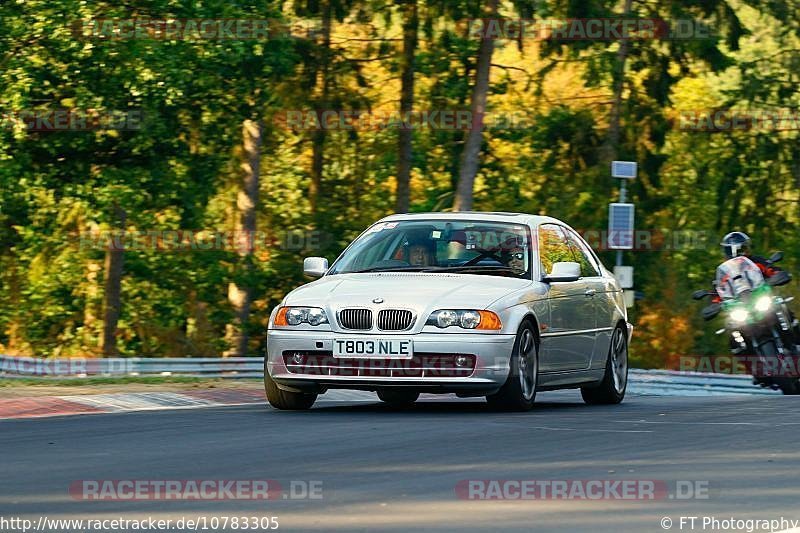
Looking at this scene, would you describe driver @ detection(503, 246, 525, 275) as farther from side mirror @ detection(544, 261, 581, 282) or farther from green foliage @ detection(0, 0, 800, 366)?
green foliage @ detection(0, 0, 800, 366)

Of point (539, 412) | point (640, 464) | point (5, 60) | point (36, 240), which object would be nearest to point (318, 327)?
point (539, 412)

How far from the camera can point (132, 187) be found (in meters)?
34.2

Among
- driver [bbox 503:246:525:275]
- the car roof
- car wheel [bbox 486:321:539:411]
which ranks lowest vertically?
car wheel [bbox 486:321:539:411]

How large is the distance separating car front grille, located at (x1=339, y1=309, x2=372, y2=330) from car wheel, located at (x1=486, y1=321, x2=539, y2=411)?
3.91ft

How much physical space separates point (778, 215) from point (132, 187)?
19106 mm

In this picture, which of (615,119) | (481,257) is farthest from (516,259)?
(615,119)

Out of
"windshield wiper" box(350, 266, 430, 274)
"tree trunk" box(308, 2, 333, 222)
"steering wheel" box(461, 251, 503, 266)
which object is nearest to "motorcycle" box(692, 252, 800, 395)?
"steering wheel" box(461, 251, 503, 266)

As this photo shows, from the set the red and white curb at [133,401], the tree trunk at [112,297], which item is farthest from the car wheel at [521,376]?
the tree trunk at [112,297]

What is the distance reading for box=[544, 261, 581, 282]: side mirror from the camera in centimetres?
1431

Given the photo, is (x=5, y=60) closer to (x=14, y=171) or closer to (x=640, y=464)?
(x=14, y=171)

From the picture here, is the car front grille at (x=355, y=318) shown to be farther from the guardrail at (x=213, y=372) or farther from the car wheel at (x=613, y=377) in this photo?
the guardrail at (x=213, y=372)

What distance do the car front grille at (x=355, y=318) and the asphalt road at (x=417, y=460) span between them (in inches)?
28.5

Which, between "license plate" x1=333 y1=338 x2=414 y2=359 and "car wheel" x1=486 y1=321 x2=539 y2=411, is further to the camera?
"car wheel" x1=486 y1=321 x2=539 y2=411

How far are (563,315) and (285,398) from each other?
255 centimetres
